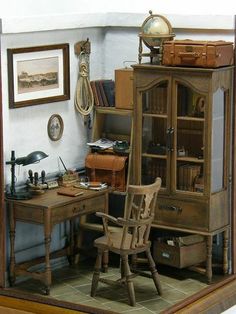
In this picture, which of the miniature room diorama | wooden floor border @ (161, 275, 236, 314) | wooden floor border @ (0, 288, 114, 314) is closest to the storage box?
the miniature room diorama

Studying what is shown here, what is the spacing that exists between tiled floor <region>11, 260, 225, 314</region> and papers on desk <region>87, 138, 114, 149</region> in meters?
1.20

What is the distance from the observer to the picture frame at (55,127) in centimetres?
922

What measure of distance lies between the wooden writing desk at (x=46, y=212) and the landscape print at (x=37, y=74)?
3.31 ft

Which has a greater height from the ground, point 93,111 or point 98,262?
point 93,111

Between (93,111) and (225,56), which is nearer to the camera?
(225,56)

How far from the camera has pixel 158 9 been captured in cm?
932

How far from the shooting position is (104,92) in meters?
9.60

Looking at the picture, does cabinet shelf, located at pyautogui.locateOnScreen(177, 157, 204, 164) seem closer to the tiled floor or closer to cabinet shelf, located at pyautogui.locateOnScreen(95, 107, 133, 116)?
cabinet shelf, located at pyautogui.locateOnScreen(95, 107, 133, 116)

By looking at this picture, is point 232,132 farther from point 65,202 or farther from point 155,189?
point 65,202

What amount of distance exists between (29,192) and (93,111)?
1.40 m

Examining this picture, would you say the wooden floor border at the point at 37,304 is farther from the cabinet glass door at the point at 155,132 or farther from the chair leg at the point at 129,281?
the cabinet glass door at the point at 155,132

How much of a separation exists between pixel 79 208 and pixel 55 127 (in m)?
0.96

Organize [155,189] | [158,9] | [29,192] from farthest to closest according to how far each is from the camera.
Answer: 1. [158,9]
2. [29,192]
3. [155,189]

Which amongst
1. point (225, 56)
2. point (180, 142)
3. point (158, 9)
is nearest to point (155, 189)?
point (180, 142)
